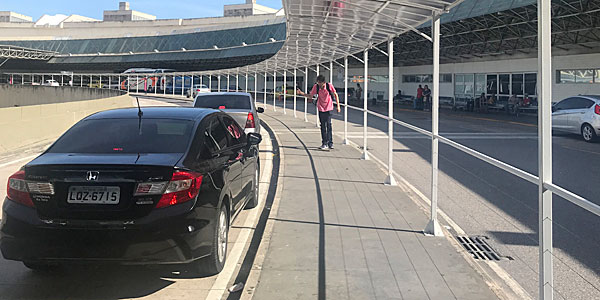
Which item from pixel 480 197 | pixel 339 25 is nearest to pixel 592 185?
pixel 480 197

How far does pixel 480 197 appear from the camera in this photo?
8711 mm

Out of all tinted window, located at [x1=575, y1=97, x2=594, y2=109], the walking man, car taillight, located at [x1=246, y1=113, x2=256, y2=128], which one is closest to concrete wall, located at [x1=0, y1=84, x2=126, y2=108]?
car taillight, located at [x1=246, y1=113, x2=256, y2=128]

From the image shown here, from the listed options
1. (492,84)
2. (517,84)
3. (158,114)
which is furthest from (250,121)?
(492,84)

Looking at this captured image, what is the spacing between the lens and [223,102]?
1353cm

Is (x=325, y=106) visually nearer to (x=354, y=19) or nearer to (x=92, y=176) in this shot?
(x=354, y=19)

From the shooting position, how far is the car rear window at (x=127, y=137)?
501 centimetres

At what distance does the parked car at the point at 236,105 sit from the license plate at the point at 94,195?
824 centimetres

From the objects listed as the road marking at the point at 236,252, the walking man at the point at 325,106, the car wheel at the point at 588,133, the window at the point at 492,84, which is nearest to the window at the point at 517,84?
the window at the point at 492,84

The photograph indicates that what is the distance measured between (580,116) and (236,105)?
38.7 ft

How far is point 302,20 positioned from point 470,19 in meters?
19.4

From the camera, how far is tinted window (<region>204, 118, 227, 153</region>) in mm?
5519

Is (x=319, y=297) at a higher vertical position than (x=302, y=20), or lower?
lower

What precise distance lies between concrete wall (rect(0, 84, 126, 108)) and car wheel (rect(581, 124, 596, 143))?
2913 centimetres

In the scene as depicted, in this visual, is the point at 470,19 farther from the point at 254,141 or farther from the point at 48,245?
the point at 48,245
